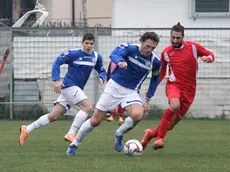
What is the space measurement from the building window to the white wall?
25 centimetres

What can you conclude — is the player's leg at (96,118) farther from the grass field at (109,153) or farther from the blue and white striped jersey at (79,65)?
the blue and white striped jersey at (79,65)

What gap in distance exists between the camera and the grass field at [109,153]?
32.1ft

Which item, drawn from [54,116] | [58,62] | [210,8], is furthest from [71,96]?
[210,8]

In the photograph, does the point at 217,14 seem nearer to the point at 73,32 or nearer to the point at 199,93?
the point at 199,93

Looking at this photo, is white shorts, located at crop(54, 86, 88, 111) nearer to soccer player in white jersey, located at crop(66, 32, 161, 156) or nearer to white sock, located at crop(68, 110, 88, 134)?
white sock, located at crop(68, 110, 88, 134)

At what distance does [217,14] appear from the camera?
21.0m

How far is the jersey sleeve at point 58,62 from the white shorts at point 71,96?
462mm

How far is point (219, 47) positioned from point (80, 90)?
7748 millimetres

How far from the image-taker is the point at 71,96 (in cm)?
1245

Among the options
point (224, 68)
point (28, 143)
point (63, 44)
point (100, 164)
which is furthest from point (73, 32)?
point (100, 164)

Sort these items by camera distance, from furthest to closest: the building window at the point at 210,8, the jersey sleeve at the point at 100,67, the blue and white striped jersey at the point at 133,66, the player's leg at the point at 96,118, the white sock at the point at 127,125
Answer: the building window at the point at 210,8
the jersey sleeve at the point at 100,67
the white sock at the point at 127,125
the player's leg at the point at 96,118
the blue and white striped jersey at the point at 133,66

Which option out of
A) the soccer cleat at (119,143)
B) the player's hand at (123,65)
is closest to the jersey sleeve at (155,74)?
the soccer cleat at (119,143)

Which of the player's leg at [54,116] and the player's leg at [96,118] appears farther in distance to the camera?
the player's leg at [54,116]

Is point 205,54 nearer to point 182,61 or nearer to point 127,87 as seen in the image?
point 182,61
